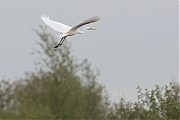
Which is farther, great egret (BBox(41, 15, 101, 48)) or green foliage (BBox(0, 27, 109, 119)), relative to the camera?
green foliage (BBox(0, 27, 109, 119))

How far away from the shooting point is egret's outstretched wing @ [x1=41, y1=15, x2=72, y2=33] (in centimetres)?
1328

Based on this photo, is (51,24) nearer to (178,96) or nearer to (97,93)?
(178,96)

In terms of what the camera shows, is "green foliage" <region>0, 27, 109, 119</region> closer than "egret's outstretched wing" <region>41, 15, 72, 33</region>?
No

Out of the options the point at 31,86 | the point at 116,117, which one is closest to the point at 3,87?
the point at 31,86

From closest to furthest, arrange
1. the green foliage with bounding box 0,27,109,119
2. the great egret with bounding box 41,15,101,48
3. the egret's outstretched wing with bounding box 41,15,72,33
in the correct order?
the great egret with bounding box 41,15,101,48 < the egret's outstretched wing with bounding box 41,15,72,33 < the green foliage with bounding box 0,27,109,119

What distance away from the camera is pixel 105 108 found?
23703mm

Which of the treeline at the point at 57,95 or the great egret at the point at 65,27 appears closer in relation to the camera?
the great egret at the point at 65,27

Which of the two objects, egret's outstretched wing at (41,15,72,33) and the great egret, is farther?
egret's outstretched wing at (41,15,72,33)

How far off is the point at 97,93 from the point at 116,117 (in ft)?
23.1

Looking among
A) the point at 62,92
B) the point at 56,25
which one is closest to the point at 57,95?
the point at 62,92

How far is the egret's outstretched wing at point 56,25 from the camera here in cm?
1328

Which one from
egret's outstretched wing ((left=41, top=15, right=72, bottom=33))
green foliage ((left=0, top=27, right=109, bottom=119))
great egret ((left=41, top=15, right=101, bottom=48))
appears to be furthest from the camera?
green foliage ((left=0, top=27, right=109, bottom=119))

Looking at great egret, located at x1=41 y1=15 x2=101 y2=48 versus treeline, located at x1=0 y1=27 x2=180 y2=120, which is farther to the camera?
treeline, located at x1=0 y1=27 x2=180 y2=120

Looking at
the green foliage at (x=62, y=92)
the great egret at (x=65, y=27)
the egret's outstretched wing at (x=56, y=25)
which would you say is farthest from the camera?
the green foliage at (x=62, y=92)
